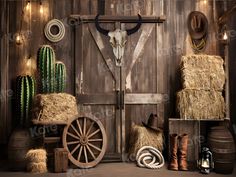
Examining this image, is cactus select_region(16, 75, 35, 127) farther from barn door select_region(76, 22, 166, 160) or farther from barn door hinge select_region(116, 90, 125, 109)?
barn door hinge select_region(116, 90, 125, 109)

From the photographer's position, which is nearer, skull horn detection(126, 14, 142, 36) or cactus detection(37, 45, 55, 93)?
cactus detection(37, 45, 55, 93)

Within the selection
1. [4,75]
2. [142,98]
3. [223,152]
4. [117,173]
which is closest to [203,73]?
[142,98]

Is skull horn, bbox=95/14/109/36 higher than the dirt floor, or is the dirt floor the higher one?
skull horn, bbox=95/14/109/36

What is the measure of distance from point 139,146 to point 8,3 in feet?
10.6

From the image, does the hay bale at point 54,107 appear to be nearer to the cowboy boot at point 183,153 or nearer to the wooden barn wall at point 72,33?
the wooden barn wall at point 72,33

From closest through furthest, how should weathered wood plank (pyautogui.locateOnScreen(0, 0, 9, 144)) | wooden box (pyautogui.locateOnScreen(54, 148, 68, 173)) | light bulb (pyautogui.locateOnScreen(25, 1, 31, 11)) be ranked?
wooden box (pyautogui.locateOnScreen(54, 148, 68, 173)) → weathered wood plank (pyautogui.locateOnScreen(0, 0, 9, 144)) → light bulb (pyautogui.locateOnScreen(25, 1, 31, 11))

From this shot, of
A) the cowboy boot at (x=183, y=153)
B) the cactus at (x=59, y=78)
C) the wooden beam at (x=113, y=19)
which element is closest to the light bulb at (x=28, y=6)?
the wooden beam at (x=113, y=19)

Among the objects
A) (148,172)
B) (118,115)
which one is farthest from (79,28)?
(148,172)

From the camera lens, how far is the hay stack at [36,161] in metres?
3.68

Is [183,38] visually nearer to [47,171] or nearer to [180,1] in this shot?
[180,1]

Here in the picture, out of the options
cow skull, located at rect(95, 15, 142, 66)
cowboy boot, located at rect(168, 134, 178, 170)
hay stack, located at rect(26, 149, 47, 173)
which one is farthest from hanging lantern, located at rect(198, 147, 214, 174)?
hay stack, located at rect(26, 149, 47, 173)

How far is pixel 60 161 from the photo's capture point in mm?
3736

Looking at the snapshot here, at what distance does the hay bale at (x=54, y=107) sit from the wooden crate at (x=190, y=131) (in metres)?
1.57

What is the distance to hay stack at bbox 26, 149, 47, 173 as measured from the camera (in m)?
3.68
